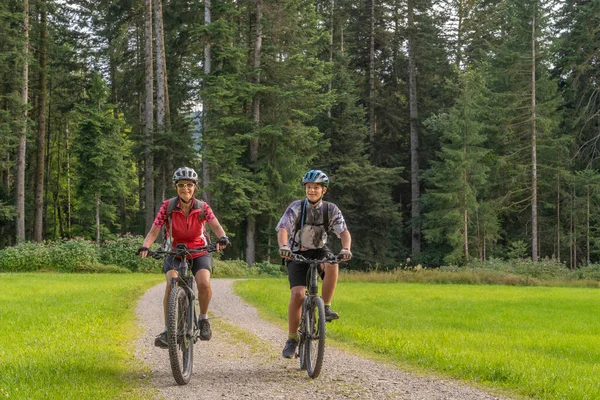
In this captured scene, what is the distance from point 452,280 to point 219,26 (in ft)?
56.8

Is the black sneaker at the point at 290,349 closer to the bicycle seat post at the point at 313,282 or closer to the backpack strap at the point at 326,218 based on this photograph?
the bicycle seat post at the point at 313,282

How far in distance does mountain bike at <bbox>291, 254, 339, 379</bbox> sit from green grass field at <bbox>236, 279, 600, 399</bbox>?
1631 mm

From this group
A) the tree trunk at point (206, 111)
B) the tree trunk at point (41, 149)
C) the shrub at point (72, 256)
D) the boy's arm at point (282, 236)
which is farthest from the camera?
the tree trunk at point (41, 149)

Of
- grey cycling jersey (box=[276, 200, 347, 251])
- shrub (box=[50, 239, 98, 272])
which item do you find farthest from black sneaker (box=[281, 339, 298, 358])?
shrub (box=[50, 239, 98, 272])

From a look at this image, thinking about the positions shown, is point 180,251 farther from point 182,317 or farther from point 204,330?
point 204,330

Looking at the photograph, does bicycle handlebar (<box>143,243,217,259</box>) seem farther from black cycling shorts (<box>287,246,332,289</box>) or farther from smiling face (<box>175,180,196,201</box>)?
black cycling shorts (<box>287,246,332,289</box>)

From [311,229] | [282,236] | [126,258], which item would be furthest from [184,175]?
[126,258]

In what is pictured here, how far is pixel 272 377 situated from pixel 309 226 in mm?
1757

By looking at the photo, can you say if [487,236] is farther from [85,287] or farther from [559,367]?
[559,367]

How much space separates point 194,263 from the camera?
714 centimetres

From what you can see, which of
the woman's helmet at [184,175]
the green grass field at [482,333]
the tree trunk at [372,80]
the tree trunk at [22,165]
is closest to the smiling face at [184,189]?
the woman's helmet at [184,175]

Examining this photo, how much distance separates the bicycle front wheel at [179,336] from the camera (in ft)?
20.3

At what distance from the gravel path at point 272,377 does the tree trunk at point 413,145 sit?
36383mm

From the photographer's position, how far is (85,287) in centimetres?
1838
